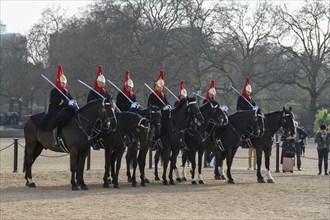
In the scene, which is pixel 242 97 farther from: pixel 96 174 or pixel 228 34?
pixel 228 34

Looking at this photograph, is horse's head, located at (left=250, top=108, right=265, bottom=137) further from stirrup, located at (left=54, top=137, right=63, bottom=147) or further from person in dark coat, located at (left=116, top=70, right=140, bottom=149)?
stirrup, located at (left=54, top=137, right=63, bottom=147)

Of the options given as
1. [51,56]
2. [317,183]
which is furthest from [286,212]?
[51,56]

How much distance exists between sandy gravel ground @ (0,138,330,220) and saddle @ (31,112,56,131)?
60.3 inches

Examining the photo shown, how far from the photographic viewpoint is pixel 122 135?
19312 millimetres

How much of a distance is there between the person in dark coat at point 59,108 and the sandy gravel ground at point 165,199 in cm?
154

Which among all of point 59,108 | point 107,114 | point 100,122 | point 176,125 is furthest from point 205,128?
point 59,108

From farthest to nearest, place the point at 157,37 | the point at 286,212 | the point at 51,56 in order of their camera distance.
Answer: the point at 51,56
the point at 157,37
the point at 286,212

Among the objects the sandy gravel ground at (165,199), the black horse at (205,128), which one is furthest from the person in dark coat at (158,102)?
the sandy gravel ground at (165,199)

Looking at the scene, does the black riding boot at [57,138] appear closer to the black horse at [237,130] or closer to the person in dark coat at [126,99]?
the person in dark coat at [126,99]

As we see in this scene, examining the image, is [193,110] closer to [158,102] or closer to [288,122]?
[158,102]

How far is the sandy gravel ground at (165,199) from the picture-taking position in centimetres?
1431

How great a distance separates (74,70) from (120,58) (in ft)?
12.8

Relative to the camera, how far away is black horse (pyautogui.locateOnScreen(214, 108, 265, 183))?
70.6 ft

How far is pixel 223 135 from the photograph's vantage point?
848 inches
